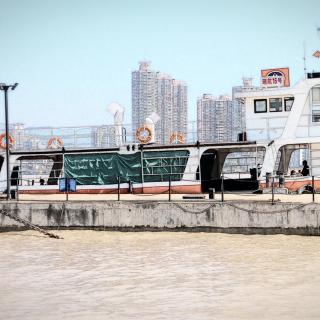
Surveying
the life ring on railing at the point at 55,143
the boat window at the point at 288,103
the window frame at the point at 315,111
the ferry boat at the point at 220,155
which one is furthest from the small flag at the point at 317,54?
the life ring on railing at the point at 55,143

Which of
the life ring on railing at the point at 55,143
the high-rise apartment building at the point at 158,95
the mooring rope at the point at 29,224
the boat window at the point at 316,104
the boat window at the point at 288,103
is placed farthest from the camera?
the high-rise apartment building at the point at 158,95

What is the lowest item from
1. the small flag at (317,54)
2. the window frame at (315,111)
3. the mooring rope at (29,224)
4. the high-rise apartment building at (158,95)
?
the mooring rope at (29,224)

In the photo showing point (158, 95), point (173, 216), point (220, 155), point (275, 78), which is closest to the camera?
point (173, 216)

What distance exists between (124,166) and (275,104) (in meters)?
8.38

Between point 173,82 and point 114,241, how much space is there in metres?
117

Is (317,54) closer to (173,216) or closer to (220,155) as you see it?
(220,155)

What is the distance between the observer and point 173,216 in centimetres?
2000

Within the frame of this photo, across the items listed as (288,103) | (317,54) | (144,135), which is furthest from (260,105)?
(144,135)

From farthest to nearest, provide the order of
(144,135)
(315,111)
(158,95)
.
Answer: (158,95)
(144,135)
(315,111)

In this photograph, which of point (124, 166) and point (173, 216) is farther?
point (124, 166)

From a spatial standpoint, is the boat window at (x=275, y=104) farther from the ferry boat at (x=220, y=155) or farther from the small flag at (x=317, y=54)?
the small flag at (x=317, y=54)

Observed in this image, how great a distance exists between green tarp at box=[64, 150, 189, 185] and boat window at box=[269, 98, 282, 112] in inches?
190

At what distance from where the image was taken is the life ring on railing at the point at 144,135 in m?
30.2

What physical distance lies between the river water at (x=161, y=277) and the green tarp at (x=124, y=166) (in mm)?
9752
